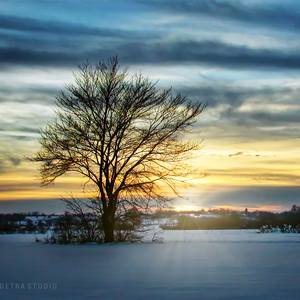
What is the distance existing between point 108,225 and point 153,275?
15601mm

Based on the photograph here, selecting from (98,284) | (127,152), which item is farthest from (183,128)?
(98,284)

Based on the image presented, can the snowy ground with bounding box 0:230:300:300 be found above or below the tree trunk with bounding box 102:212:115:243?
below

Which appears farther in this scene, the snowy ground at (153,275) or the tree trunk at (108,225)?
A: the tree trunk at (108,225)

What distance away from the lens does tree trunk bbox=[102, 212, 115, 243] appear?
30562 millimetres

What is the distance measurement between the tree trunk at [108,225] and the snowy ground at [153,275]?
7.79m

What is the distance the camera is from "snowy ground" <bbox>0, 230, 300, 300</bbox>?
12156mm

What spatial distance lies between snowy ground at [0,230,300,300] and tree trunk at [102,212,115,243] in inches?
307

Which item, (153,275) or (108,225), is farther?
(108,225)

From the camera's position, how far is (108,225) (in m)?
30.6

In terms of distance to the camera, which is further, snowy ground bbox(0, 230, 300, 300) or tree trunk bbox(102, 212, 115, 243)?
tree trunk bbox(102, 212, 115, 243)

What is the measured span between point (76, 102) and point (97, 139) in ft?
7.39

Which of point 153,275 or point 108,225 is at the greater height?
point 108,225

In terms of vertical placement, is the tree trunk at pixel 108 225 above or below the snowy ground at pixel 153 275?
above

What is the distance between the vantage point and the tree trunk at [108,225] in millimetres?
30562
